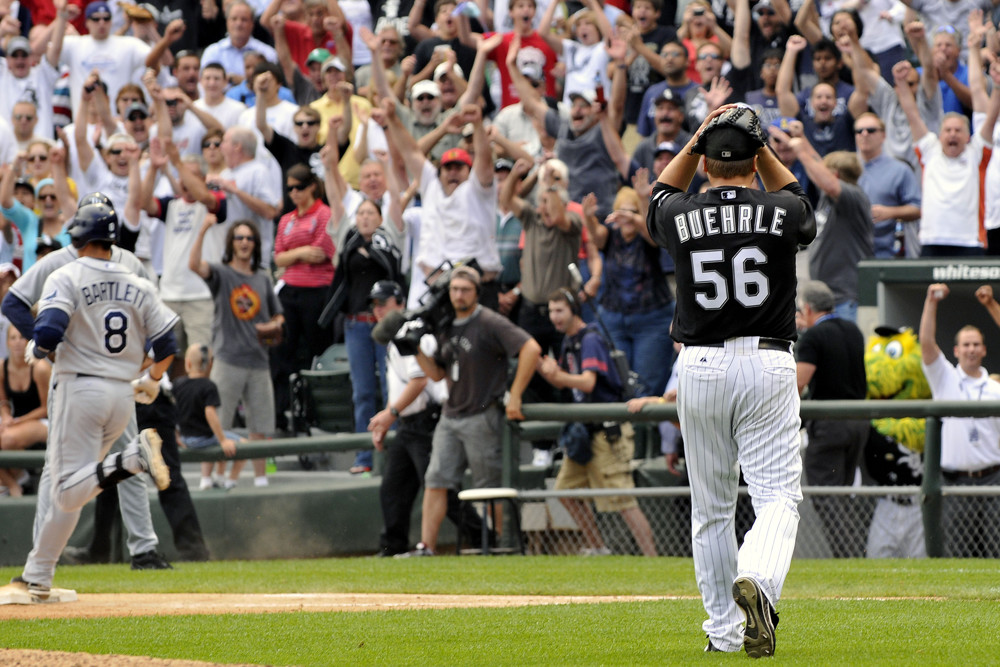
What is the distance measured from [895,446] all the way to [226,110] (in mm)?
8331

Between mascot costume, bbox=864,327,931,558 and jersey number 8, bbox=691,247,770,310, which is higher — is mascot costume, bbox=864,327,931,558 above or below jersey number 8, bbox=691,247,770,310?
below

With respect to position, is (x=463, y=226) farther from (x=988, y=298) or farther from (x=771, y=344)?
(x=771, y=344)

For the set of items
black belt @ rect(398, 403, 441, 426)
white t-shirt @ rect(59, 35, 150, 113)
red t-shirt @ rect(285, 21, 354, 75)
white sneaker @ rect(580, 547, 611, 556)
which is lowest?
white sneaker @ rect(580, 547, 611, 556)

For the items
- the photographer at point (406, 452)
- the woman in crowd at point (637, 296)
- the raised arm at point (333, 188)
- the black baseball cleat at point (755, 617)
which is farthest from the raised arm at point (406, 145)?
the black baseball cleat at point (755, 617)

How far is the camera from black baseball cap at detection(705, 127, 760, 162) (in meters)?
5.10

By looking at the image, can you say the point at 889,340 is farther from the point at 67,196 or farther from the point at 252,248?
the point at 67,196

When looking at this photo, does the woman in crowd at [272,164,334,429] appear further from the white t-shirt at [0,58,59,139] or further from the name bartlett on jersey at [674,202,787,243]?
the name bartlett on jersey at [674,202,787,243]

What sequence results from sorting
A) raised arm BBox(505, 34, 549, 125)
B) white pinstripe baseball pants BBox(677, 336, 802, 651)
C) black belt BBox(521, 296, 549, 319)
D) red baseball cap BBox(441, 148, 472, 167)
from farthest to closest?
raised arm BBox(505, 34, 549, 125) → red baseball cap BBox(441, 148, 472, 167) → black belt BBox(521, 296, 549, 319) → white pinstripe baseball pants BBox(677, 336, 802, 651)

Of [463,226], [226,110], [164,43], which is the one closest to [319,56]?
[226,110]

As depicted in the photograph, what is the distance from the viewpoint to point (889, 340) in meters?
10.4

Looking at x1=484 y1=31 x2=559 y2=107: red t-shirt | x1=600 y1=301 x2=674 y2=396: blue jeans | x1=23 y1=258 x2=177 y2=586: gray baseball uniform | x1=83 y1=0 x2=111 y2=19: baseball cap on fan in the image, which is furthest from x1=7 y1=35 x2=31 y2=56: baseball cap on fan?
x1=23 y1=258 x2=177 y2=586: gray baseball uniform

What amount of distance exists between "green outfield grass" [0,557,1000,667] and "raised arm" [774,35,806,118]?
5095mm

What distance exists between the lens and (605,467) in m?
10.2

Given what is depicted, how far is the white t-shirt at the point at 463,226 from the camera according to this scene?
1192cm
